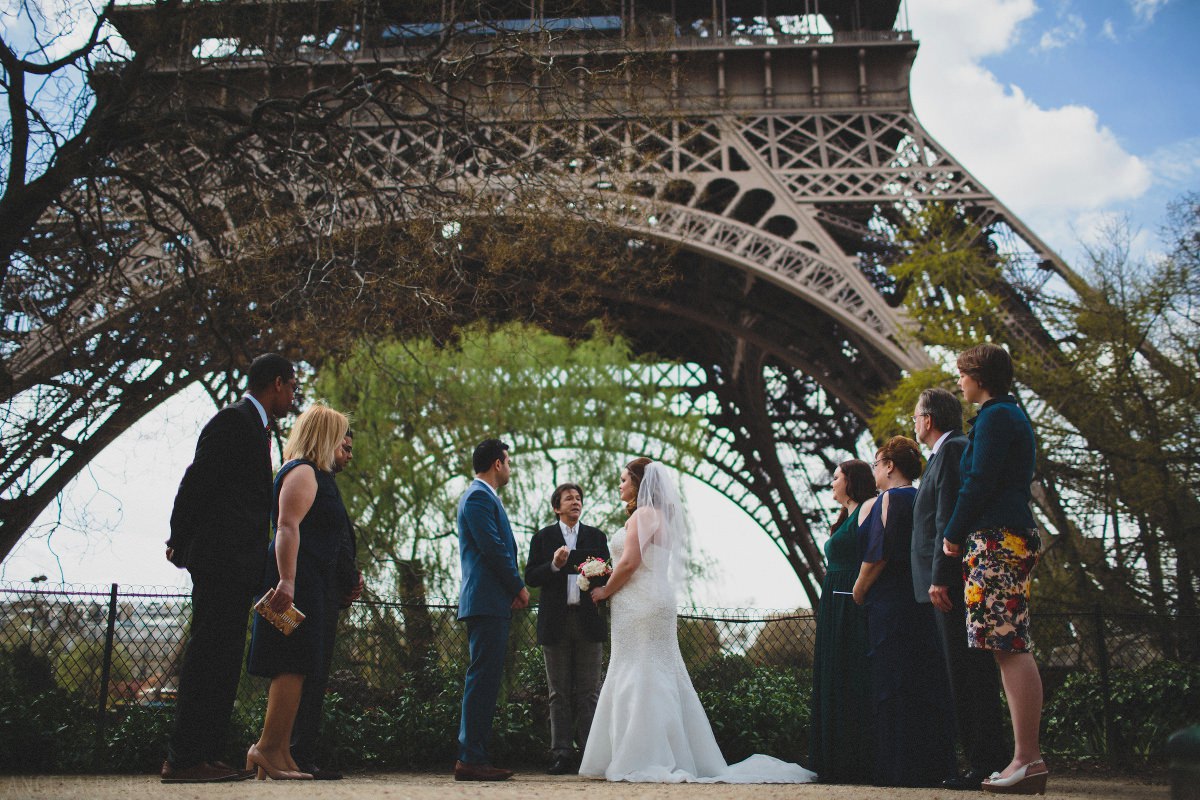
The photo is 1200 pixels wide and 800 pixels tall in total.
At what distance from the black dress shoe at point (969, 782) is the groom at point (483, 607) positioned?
87.0 inches

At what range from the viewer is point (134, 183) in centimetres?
686

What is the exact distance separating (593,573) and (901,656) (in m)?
1.80

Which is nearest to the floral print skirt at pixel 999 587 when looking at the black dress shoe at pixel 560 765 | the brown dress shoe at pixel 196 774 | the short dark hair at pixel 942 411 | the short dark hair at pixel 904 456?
the short dark hair at pixel 942 411

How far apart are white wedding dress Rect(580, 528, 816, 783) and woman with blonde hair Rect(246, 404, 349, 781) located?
1588 mm

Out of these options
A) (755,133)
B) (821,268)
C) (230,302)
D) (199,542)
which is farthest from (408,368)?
(199,542)

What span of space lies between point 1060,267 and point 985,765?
1278 centimetres

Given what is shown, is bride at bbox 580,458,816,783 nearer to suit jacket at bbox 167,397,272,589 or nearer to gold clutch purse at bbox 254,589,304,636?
gold clutch purse at bbox 254,589,304,636

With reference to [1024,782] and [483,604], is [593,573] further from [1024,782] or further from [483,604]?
[1024,782]

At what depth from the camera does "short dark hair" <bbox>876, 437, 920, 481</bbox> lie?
18.3ft

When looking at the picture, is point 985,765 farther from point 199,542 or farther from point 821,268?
point 821,268

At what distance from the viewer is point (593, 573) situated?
6156 mm

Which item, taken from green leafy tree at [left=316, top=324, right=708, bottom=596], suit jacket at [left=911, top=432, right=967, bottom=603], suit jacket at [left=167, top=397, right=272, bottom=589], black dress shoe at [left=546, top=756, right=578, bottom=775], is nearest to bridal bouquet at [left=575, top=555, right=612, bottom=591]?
black dress shoe at [left=546, top=756, right=578, bottom=775]

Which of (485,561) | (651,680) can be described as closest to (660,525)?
(651,680)

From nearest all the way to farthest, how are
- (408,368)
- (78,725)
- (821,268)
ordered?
(78,725)
(408,368)
(821,268)
